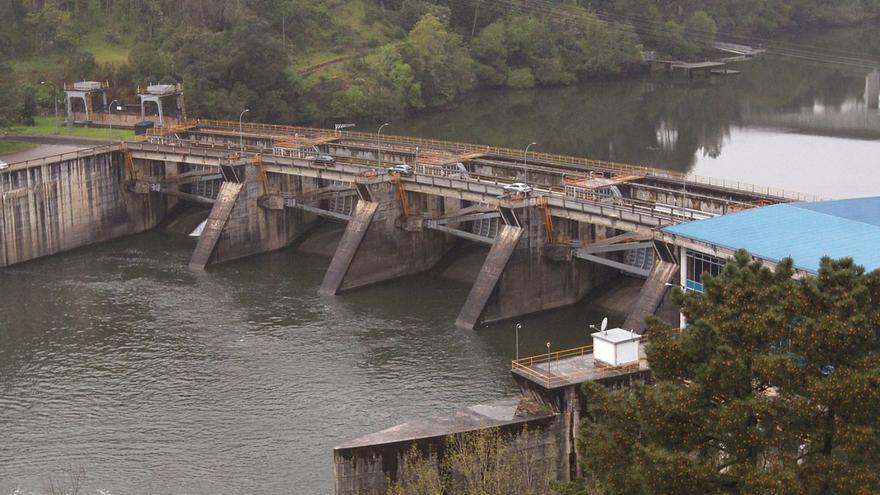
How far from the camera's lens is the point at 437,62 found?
518 ft

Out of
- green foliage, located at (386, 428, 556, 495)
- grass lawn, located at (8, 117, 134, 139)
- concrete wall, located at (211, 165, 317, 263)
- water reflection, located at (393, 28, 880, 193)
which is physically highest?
grass lawn, located at (8, 117, 134, 139)

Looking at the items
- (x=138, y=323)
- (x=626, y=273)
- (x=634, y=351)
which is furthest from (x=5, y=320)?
(x=634, y=351)

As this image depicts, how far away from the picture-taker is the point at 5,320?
81.4 m

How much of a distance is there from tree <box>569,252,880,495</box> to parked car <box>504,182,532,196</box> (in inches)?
1609

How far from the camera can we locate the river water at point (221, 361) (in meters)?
59.3

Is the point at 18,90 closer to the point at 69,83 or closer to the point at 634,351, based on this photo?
the point at 69,83

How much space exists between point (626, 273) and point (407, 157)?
24984 mm

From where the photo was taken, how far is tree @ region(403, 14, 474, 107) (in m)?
157

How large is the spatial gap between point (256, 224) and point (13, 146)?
2502cm

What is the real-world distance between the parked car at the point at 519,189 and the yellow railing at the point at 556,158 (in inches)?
378

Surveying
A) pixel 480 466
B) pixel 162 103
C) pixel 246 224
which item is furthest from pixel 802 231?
pixel 162 103

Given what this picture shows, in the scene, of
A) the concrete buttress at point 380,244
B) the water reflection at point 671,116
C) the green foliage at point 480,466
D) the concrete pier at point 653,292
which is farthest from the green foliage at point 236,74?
the green foliage at point 480,466

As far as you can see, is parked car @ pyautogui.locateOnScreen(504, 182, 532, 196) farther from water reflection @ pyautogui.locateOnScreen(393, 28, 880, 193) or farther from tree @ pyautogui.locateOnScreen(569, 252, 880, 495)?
tree @ pyautogui.locateOnScreen(569, 252, 880, 495)

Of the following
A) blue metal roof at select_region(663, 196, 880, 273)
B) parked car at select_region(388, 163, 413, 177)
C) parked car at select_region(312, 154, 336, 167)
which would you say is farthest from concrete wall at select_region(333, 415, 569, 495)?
parked car at select_region(312, 154, 336, 167)
